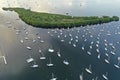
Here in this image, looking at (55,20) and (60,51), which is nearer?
(60,51)

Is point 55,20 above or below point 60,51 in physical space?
above

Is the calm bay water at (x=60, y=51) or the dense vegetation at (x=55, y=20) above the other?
the dense vegetation at (x=55, y=20)

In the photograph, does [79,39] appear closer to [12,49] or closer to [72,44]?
[72,44]

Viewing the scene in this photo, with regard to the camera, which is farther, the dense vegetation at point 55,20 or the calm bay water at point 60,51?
the dense vegetation at point 55,20

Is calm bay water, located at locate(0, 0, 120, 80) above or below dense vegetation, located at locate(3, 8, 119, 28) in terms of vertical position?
below

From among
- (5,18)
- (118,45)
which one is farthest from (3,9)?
(118,45)

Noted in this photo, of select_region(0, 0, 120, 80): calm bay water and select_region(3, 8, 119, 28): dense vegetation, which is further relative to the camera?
select_region(3, 8, 119, 28): dense vegetation

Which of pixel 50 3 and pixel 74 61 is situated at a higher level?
pixel 50 3

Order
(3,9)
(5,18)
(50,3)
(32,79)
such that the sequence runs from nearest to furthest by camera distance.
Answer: (32,79) → (5,18) → (3,9) → (50,3)
